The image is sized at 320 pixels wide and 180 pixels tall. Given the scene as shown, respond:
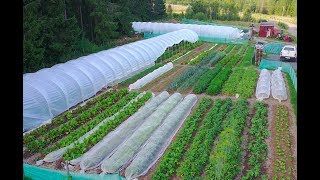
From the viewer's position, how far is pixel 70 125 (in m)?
12.0

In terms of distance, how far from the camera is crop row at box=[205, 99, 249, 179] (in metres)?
8.41

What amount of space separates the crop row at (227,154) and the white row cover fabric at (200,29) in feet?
79.0

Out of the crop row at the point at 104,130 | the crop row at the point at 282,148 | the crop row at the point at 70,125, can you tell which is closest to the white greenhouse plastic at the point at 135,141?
the crop row at the point at 104,130

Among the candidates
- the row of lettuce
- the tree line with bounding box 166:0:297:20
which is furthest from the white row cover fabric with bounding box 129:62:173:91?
the tree line with bounding box 166:0:297:20

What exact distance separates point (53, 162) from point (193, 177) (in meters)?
4.05

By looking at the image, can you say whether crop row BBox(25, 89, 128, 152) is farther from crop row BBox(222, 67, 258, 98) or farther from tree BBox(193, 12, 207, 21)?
tree BBox(193, 12, 207, 21)

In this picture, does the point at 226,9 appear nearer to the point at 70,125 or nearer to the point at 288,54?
the point at 288,54

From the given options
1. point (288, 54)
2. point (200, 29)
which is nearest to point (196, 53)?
point (288, 54)

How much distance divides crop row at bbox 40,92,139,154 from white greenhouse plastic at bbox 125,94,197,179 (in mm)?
2385

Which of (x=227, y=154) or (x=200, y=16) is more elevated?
(x=200, y=16)

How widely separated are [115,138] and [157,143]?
1342mm

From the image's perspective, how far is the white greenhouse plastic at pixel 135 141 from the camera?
9.05 m
